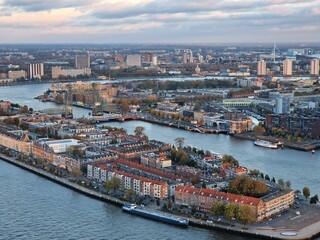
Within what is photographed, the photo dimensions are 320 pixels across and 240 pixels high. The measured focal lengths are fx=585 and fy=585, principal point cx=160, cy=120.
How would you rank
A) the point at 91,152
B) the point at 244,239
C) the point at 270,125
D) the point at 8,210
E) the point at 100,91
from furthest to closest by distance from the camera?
the point at 100,91 < the point at 270,125 < the point at 91,152 < the point at 8,210 < the point at 244,239

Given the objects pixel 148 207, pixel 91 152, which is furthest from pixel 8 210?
pixel 91 152

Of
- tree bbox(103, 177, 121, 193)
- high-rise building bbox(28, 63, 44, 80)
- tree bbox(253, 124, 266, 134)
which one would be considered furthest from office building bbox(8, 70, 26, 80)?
tree bbox(103, 177, 121, 193)

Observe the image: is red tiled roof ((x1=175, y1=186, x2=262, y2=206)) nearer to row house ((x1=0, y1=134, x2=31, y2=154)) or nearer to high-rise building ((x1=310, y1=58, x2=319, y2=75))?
row house ((x1=0, y1=134, x2=31, y2=154))

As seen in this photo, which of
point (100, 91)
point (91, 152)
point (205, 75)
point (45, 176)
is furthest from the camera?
point (205, 75)

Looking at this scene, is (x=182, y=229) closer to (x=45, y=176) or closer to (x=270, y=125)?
(x=45, y=176)

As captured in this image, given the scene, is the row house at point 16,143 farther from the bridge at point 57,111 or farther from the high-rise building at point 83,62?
the high-rise building at point 83,62

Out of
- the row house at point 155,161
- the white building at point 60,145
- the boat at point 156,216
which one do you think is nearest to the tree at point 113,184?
the boat at point 156,216

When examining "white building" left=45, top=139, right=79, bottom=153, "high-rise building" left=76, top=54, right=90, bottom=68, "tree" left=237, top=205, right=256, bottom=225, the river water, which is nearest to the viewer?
the river water
